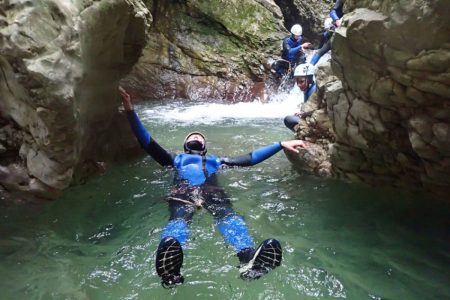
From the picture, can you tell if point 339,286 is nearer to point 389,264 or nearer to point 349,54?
point 389,264

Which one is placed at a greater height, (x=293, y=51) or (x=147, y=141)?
(x=293, y=51)

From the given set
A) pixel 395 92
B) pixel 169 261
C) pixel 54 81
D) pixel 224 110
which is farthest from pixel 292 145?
pixel 224 110

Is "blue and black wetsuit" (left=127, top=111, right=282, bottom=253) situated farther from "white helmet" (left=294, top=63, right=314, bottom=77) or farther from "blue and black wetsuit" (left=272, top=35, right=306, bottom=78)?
"blue and black wetsuit" (left=272, top=35, right=306, bottom=78)

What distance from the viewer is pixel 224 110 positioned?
11859mm

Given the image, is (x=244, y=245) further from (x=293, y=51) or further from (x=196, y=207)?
(x=293, y=51)

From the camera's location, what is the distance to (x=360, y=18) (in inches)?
146

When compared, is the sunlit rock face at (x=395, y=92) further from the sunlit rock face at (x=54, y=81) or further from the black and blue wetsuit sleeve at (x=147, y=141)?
the sunlit rock face at (x=54, y=81)

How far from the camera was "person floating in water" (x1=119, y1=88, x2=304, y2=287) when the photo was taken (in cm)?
371

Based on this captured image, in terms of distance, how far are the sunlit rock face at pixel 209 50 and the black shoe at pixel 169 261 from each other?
31.5ft

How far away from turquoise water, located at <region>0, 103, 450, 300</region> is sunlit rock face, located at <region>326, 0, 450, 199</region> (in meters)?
0.61

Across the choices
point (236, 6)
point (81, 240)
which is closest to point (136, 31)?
point (81, 240)

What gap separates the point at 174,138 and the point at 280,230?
4.55m

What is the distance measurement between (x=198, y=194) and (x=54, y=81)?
82.3 inches

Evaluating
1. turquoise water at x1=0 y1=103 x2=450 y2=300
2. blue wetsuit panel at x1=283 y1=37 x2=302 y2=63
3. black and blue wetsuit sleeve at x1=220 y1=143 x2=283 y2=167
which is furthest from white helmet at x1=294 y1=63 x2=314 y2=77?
blue wetsuit panel at x1=283 y1=37 x2=302 y2=63
